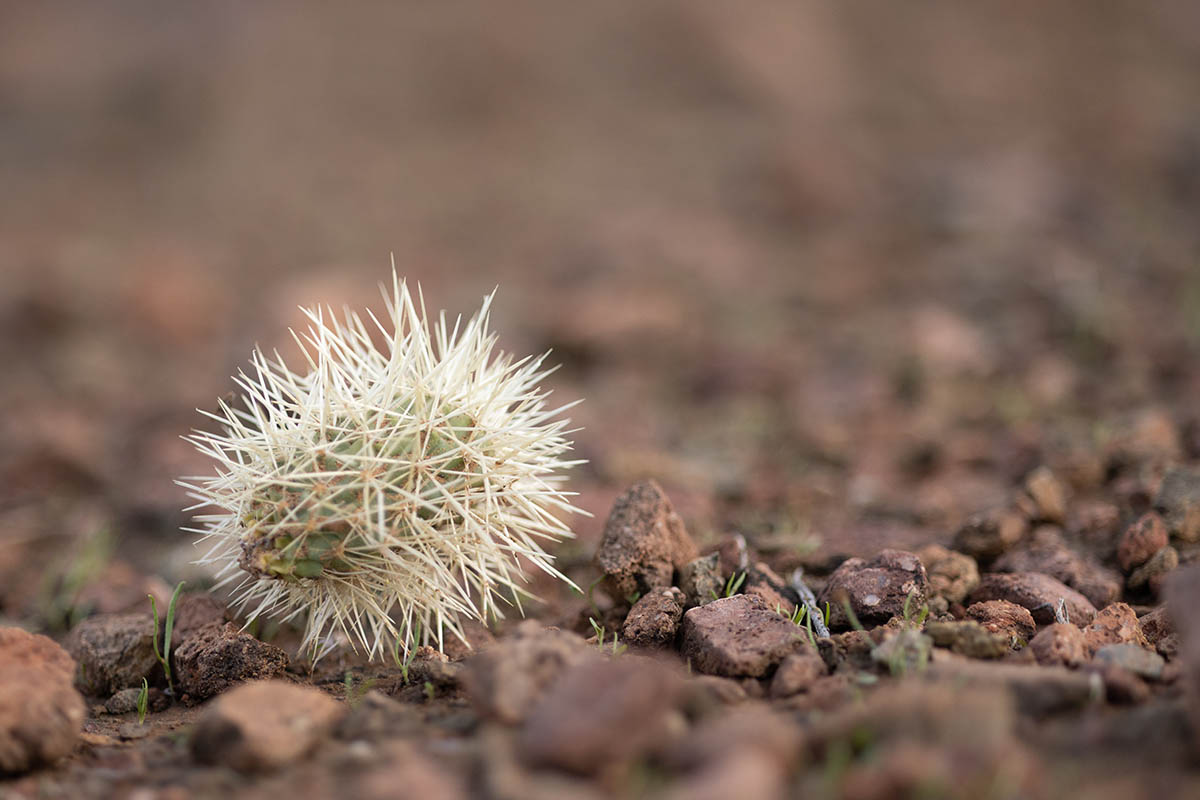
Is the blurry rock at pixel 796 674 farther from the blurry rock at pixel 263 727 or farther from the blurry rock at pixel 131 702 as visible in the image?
the blurry rock at pixel 131 702

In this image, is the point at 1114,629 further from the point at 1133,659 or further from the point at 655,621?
the point at 655,621

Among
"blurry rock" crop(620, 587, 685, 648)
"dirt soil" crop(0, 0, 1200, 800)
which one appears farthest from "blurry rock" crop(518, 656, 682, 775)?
"blurry rock" crop(620, 587, 685, 648)

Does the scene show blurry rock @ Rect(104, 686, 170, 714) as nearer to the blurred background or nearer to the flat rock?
the blurred background

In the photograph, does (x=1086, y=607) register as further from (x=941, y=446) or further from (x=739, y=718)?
(x=941, y=446)

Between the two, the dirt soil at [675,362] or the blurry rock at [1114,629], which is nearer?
the dirt soil at [675,362]

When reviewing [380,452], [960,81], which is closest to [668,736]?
[380,452]

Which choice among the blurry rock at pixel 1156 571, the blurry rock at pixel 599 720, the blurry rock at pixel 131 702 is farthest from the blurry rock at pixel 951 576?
the blurry rock at pixel 131 702
